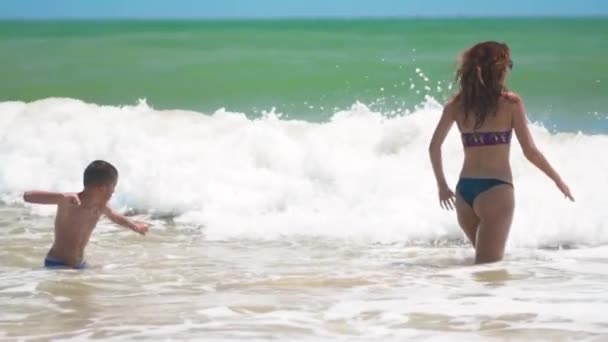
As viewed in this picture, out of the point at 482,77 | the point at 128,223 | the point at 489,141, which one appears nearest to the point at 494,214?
the point at 489,141

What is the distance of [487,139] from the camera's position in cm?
629

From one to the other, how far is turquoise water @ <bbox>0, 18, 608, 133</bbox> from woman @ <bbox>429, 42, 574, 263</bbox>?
10.5 metres

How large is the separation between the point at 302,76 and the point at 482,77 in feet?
66.1

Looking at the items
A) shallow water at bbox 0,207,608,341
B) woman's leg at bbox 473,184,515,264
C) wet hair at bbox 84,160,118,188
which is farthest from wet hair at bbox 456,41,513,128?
wet hair at bbox 84,160,118,188

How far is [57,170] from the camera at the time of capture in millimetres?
12977

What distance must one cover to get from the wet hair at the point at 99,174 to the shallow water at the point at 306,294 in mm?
558

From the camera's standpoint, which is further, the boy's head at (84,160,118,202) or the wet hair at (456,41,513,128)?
the boy's head at (84,160,118,202)

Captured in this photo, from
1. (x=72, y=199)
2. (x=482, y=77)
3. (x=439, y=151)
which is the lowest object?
(x=72, y=199)

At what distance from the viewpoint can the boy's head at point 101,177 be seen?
6723 mm

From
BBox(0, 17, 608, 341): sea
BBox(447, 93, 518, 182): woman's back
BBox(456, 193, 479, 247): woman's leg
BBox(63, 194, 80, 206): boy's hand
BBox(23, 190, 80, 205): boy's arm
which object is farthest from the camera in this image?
BBox(63, 194, 80, 206): boy's hand

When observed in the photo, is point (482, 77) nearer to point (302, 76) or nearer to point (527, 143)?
point (527, 143)

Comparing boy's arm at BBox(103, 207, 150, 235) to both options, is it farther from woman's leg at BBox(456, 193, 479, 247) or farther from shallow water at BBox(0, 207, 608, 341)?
woman's leg at BBox(456, 193, 479, 247)

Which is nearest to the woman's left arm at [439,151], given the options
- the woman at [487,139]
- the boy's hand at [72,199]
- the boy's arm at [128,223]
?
the woman at [487,139]

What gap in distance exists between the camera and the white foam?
897 cm
